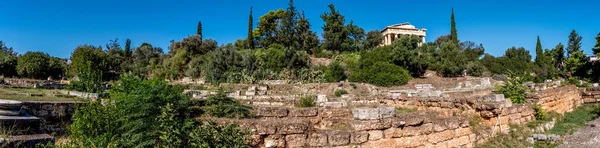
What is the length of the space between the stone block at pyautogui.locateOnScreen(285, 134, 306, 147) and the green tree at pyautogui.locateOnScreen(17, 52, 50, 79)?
4139 cm

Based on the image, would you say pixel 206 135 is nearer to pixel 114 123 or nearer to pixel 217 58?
pixel 114 123

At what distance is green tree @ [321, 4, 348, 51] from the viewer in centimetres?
4903

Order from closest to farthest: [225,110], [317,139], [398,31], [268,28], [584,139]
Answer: [317,139]
[225,110]
[584,139]
[268,28]
[398,31]

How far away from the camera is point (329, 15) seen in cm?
5109

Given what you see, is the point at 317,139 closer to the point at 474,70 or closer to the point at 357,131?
the point at 357,131

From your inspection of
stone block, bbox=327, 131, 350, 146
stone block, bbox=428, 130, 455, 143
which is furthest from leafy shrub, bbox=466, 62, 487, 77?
stone block, bbox=327, 131, 350, 146

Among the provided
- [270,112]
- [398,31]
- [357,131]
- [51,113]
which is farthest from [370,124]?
[398,31]

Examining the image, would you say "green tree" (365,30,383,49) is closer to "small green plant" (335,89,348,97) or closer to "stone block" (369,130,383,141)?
"small green plant" (335,89,348,97)

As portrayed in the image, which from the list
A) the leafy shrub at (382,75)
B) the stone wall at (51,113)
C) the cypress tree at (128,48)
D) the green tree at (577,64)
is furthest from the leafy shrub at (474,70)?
the cypress tree at (128,48)

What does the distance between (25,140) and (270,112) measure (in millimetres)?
3651

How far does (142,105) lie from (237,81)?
29.5 m

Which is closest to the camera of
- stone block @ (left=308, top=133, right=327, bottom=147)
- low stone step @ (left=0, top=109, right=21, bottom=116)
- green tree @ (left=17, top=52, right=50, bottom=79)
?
low stone step @ (left=0, top=109, right=21, bottom=116)

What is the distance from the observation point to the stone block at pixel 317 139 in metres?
4.96

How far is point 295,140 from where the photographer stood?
4.86 meters
